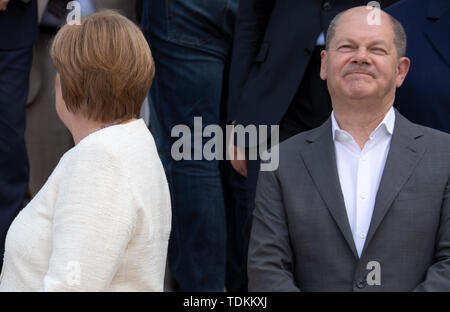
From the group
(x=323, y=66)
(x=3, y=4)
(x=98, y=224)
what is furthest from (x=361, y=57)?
(x=3, y=4)

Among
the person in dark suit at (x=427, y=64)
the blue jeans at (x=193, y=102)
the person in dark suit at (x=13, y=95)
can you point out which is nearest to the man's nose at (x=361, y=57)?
the person in dark suit at (x=427, y=64)

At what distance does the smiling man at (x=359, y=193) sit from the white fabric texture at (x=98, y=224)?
0.42 meters

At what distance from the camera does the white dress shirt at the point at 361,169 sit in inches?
106

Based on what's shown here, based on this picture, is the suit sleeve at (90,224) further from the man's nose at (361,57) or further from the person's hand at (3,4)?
the person's hand at (3,4)

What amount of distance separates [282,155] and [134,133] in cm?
58

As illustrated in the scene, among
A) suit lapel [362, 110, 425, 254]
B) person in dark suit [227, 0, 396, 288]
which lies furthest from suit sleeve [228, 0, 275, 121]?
suit lapel [362, 110, 425, 254]

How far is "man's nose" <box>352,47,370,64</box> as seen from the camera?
2801 mm

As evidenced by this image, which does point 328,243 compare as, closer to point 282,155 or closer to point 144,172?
point 282,155

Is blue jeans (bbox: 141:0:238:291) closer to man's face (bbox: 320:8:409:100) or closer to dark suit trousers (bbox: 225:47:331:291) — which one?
dark suit trousers (bbox: 225:47:331:291)

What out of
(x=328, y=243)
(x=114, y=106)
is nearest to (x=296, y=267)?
(x=328, y=243)

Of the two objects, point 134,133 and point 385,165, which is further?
point 385,165

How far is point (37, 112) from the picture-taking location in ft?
14.4

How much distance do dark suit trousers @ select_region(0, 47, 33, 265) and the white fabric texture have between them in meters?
1.39

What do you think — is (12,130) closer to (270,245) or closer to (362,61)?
(270,245)
